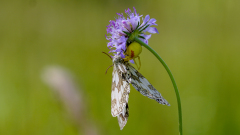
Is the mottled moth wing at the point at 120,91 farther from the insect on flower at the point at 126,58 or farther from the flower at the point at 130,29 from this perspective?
the flower at the point at 130,29

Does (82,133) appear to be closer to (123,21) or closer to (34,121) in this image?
(123,21)

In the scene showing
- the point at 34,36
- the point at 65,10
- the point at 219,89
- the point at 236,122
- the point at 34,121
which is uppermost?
the point at 65,10

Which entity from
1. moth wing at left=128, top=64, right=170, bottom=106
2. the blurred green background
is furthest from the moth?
the blurred green background

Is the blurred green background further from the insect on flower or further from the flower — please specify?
the flower

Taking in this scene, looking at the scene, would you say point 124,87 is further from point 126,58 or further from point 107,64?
point 107,64

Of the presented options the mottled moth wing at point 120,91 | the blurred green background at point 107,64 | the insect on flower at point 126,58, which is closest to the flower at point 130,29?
the insect on flower at point 126,58

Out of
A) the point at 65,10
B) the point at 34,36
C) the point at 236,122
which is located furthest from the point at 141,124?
the point at 65,10
